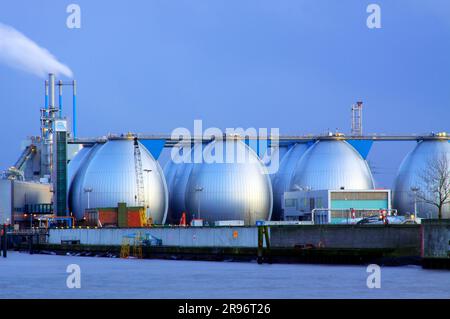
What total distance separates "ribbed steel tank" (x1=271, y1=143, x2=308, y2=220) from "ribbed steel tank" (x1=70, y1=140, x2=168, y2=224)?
1143cm

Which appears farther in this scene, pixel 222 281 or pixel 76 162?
pixel 76 162

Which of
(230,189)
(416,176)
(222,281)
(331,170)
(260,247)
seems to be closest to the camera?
(222,281)

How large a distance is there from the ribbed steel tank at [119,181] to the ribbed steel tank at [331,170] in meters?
12.7

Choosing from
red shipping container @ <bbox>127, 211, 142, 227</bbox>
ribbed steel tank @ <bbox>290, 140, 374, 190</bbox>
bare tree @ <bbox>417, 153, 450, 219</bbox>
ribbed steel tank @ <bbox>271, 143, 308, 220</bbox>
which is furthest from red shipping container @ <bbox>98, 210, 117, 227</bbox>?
bare tree @ <bbox>417, 153, 450, 219</bbox>

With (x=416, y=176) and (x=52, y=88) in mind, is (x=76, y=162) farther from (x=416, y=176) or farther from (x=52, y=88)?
(x=416, y=176)

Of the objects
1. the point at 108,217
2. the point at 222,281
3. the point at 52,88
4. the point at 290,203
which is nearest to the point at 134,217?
the point at 108,217

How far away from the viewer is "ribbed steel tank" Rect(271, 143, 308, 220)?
4619 inches

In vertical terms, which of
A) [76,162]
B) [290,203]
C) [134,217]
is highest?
[76,162]

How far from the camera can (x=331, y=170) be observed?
113812 millimetres

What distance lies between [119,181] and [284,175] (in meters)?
17.3

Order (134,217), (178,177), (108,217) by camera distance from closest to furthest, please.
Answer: (134,217), (108,217), (178,177)

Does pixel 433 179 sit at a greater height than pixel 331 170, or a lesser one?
lesser
